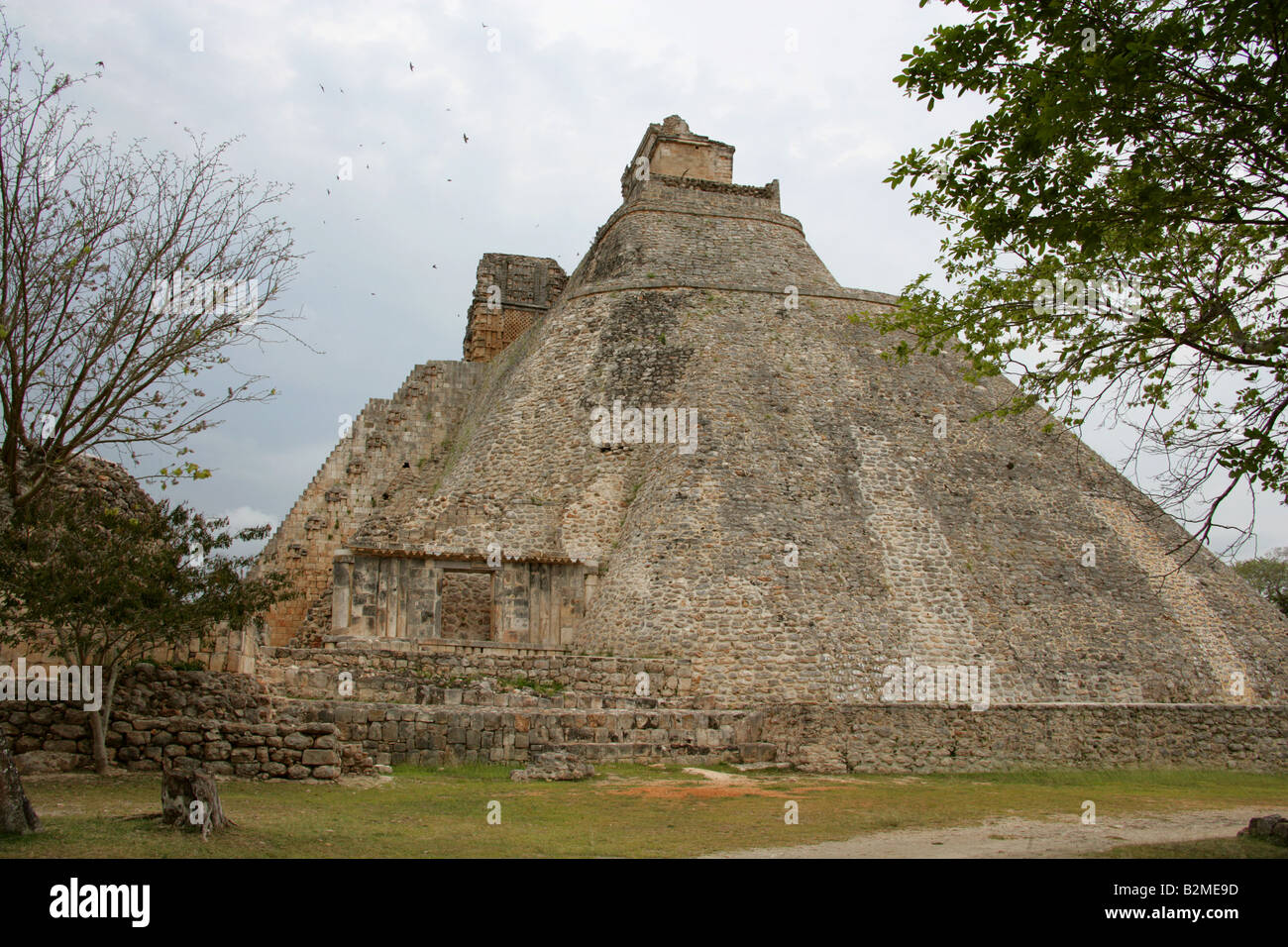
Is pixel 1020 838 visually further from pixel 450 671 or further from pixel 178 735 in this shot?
pixel 450 671

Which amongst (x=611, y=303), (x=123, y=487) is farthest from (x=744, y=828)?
(x=611, y=303)

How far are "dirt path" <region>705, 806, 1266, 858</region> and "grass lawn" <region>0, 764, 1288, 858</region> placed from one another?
0.31m

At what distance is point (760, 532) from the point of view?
18547mm

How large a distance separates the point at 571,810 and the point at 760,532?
9771mm

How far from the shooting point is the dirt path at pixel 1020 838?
24.0 ft

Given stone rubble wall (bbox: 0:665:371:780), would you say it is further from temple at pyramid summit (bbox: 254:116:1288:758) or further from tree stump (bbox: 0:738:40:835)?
temple at pyramid summit (bbox: 254:116:1288:758)

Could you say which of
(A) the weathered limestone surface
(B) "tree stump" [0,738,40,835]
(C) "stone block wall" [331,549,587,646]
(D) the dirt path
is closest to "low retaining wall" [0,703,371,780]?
(B) "tree stump" [0,738,40,835]

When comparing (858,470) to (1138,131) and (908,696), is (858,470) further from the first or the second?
(1138,131)

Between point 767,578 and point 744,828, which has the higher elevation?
point 767,578

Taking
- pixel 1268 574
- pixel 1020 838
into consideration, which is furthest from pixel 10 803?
pixel 1268 574

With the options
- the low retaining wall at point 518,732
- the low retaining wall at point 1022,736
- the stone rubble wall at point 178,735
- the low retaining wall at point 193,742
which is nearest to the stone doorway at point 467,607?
the low retaining wall at point 518,732

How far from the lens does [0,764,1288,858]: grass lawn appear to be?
6996mm
